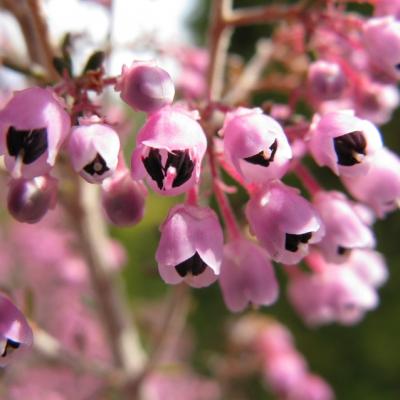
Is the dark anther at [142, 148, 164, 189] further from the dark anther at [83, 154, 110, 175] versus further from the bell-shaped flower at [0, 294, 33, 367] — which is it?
the bell-shaped flower at [0, 294, 33, 367]

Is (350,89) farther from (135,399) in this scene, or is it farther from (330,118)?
(135,399)

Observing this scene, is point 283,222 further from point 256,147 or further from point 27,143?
point 27,143

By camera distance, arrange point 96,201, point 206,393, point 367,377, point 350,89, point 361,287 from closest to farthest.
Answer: point 350,89
point 361,287
point 96,201
point 206,393
point 367,377

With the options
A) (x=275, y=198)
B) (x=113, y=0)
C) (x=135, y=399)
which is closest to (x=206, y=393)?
(x=135, y=399)

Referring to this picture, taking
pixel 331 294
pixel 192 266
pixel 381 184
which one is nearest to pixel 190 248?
pixel 192 266

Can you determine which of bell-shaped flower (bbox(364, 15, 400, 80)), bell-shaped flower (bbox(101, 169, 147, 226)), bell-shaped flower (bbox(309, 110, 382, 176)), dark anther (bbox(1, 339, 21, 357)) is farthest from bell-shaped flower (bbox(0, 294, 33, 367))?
bell-shaped flower (bbox(364, 15, 400, 80))

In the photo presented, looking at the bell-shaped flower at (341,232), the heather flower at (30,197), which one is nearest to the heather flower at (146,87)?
the heather flower at (30,197)

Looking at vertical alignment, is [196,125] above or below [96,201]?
above
